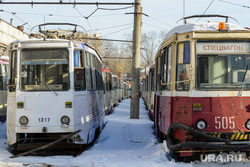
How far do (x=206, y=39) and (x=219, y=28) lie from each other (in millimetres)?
386

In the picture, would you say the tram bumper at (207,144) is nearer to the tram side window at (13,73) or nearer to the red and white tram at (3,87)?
the tram side window at (13,73)

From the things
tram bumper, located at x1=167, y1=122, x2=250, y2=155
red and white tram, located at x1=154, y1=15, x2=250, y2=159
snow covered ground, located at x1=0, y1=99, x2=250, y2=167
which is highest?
red and white tram, located at x1=154, y1=15, x2=250, y2=159

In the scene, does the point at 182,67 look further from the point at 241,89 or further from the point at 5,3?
the point at 5,3

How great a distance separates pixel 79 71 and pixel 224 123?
147 inches

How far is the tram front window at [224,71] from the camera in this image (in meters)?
7.46

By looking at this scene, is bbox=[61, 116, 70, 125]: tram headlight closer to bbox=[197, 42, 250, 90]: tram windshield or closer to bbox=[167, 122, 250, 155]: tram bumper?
bbox=[167, 122, 250, 155]: tram bumper

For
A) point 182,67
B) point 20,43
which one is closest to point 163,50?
point 182,67

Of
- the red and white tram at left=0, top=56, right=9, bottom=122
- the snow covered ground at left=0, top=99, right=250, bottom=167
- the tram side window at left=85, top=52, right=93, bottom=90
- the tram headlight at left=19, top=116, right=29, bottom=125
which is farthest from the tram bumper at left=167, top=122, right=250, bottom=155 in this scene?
the red and white tram at left=0, top=56, right=9, bottom=122

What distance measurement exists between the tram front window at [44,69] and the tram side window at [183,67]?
279cm

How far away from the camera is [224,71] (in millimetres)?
7461

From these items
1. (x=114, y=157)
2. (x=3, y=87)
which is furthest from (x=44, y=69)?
(x=3, y=87)

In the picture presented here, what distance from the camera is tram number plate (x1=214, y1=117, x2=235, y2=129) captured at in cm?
732

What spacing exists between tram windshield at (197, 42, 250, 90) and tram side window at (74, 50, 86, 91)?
3.09 meters

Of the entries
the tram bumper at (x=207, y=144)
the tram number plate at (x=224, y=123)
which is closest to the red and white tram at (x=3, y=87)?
the tram bumper at (x=207, y=144)
